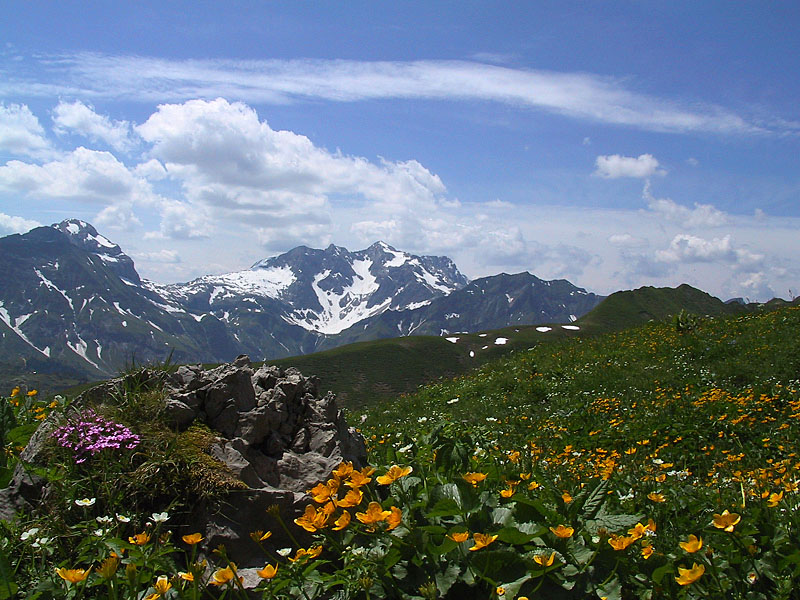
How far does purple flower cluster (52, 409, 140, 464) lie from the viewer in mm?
5074

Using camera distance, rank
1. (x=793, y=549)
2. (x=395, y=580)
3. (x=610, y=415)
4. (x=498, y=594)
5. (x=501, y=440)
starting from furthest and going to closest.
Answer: (x=610, y=415), (x=501, y=440), (x=793, y=549), (x=395, y=580), (x=498, y=594)

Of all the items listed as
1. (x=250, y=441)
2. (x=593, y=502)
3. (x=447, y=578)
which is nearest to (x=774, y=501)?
(x=593, y=502)

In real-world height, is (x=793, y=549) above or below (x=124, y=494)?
above

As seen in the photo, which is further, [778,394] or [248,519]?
[778,394]

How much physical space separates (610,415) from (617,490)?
7307 millimetres

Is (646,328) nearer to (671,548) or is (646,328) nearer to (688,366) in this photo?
(688,366)

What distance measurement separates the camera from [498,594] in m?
3.15

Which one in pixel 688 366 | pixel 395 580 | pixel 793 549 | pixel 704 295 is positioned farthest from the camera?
pixel 704 295

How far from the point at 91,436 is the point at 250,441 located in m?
1.40

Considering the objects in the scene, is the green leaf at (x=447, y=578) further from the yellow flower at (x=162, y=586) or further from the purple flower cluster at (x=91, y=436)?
the purple flower cluster at (x=91, y=436)

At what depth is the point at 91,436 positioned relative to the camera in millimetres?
5164

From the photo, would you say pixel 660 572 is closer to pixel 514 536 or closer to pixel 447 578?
pixel 514 536

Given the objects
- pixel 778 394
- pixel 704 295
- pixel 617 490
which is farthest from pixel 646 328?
pixel 704 295

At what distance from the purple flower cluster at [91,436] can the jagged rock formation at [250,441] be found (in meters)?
0.29
